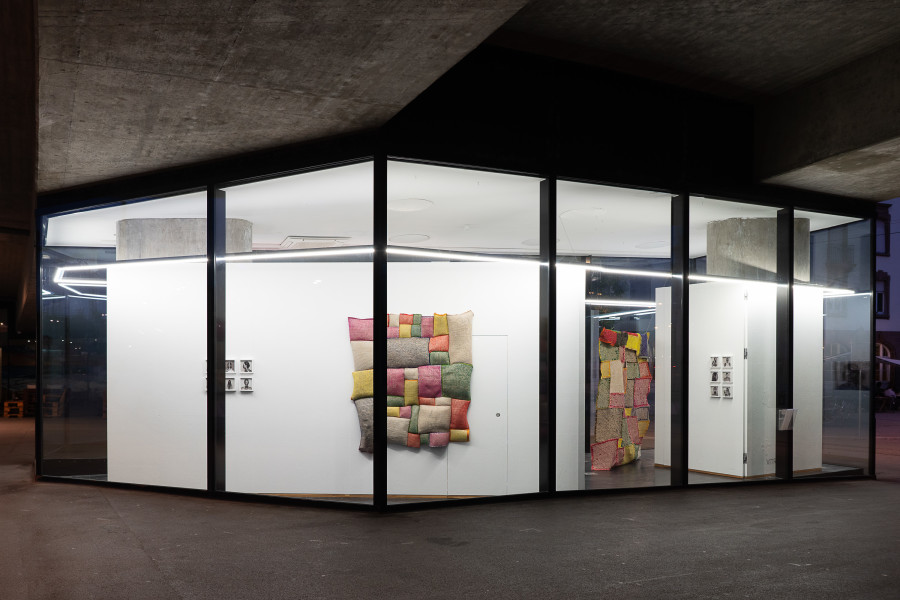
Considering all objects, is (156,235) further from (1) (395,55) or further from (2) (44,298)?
(1) (395,55)

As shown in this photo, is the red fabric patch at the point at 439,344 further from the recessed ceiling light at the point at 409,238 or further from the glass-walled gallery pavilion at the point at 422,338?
the recessed ceiling light at the point at 409,238

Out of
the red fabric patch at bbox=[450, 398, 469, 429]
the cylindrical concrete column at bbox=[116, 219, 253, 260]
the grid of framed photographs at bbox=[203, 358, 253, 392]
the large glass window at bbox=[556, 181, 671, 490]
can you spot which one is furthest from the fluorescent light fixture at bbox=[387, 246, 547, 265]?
the grid of framed photographs at bbox=[203, 358, 253, 392]

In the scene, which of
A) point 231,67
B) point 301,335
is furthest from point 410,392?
point 231,67

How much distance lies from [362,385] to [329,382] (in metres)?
0.39

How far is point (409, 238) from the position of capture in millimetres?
6914

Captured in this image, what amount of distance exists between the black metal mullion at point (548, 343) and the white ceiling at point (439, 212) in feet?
0.42

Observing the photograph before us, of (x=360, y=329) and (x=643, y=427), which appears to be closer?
(x=360, y=329)

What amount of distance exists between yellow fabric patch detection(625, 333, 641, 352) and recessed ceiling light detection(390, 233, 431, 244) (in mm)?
2804

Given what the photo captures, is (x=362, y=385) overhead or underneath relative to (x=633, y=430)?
overhead

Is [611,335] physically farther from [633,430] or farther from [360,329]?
[360,329]

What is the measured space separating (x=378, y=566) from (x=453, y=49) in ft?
11.7

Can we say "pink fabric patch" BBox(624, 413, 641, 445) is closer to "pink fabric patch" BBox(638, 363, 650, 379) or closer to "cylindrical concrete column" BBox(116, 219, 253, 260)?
"pink fabric patch" BBox(638, 363, 650, 379)

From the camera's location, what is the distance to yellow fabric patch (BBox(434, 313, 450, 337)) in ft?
23.4

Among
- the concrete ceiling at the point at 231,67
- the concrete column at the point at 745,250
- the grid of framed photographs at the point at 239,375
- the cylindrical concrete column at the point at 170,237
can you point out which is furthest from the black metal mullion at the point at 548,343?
the cylindrical concrete column at the point at 170,237
